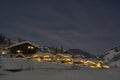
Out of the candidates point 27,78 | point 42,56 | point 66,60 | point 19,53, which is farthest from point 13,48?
point 27,78

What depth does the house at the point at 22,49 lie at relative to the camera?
4018 inches

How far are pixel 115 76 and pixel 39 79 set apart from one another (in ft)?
27.0

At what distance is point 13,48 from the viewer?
102312 millimetres

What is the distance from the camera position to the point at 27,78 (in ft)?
90.8

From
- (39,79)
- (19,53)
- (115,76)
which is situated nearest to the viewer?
(39,79)

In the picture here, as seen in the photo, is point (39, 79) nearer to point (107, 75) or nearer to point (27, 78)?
point (27, 78)

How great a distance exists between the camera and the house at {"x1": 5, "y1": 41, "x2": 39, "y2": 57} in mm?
102062

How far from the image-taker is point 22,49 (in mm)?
103188

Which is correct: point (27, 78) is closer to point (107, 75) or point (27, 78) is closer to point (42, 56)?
point (107, 75)

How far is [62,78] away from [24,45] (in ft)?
255

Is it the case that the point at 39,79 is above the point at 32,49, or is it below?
below

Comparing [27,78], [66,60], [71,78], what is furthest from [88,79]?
[66,60]

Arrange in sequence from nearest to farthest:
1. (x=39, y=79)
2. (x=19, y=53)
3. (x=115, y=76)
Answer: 1. (x=39, y=79)
2. (x=115, y=76)
3. (x=19, y=53)

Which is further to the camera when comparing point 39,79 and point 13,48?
point 13,48
